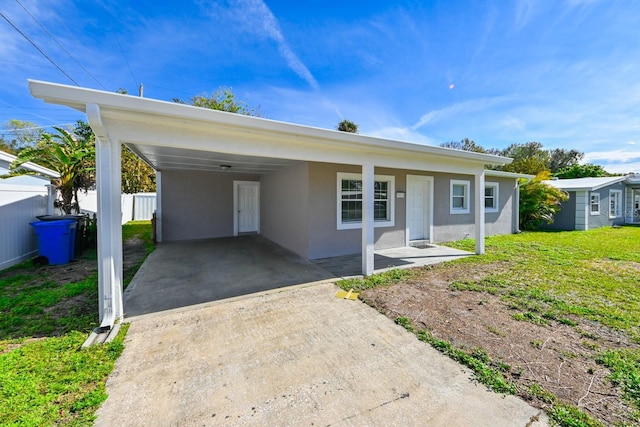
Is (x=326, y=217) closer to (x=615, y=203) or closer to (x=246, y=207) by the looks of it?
(x=246, y=207)

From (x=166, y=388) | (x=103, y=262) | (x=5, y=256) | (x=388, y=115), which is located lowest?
(x=166, y=388)

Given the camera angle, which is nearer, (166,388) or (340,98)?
(166,388)

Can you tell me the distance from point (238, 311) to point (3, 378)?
2.25 m

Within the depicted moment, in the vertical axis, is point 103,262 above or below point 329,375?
above

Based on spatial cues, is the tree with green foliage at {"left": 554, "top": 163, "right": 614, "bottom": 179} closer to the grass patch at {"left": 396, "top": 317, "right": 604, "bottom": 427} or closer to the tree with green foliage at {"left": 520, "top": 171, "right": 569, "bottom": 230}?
the tree with green foliage at {"left": 520, "top": 171, "right": 569, "bottom": 230}

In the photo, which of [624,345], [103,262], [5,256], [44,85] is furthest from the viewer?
[5,256]

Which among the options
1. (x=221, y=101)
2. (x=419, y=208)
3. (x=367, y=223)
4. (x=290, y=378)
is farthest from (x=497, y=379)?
(x=221, y=101)

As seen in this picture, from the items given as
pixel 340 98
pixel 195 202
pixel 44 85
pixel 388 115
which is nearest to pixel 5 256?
pixel 195 202

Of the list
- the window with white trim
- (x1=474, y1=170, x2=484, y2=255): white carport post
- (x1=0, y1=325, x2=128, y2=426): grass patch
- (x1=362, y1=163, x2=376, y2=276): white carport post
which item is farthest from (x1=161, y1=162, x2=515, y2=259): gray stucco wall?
the window with white trim

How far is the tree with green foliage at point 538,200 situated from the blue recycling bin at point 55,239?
17015 millimetres

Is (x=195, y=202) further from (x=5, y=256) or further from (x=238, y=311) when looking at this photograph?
(x=238, y=311)

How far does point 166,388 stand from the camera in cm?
229

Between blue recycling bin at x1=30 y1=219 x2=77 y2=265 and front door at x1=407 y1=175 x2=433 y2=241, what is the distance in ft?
31.0

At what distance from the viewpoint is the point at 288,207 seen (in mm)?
7809
